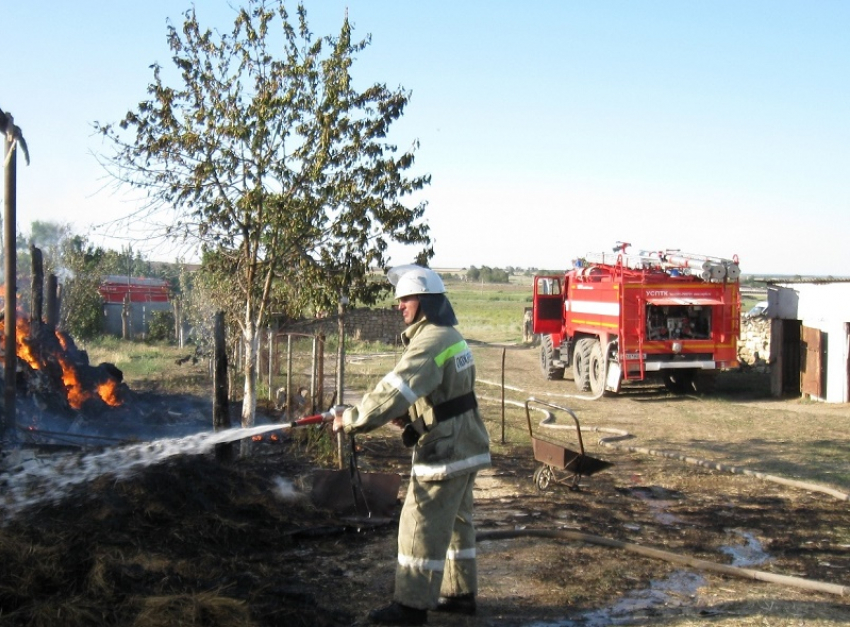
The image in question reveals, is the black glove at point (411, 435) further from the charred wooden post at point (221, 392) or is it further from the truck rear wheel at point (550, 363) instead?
the truck rear wheel at point (550, 363)

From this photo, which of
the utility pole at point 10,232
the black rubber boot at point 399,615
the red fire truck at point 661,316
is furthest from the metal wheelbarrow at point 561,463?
the red fire truck at point 661,316

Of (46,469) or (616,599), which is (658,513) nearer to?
(616,599)

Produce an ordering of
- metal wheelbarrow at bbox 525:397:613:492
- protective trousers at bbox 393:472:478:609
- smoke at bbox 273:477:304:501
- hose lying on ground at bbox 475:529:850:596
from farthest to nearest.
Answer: metal wheelbarrow at bbox 525:397:613:492 → smoke at bbox 273:477:304:501 → hose lying on ground at bbox 475:529:850:596 → protective trousers at bbox 393:472:478:609

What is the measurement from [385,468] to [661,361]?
853 centimetres

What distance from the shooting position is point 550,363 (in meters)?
20.9

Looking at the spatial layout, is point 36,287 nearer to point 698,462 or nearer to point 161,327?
point 698,462

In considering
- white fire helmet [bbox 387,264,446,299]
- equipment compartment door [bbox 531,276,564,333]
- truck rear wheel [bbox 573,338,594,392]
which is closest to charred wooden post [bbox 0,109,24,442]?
white fire helmet [bbox 387,264,446,299]

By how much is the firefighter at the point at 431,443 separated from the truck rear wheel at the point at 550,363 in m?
16.0

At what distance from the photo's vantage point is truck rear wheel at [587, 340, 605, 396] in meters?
17.5

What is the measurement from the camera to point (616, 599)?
5254 millimetres

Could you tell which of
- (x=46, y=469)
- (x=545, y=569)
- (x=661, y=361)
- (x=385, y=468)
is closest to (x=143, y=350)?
(x=661, y=361)

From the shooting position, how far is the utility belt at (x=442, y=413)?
486 cm

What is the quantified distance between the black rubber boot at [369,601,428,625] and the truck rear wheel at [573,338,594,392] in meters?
14.2

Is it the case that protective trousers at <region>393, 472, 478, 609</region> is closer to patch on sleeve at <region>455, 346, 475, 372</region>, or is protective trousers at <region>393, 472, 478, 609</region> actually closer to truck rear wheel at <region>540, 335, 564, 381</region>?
patch on sleeve at <region>455, 346, 475, 372</region>
